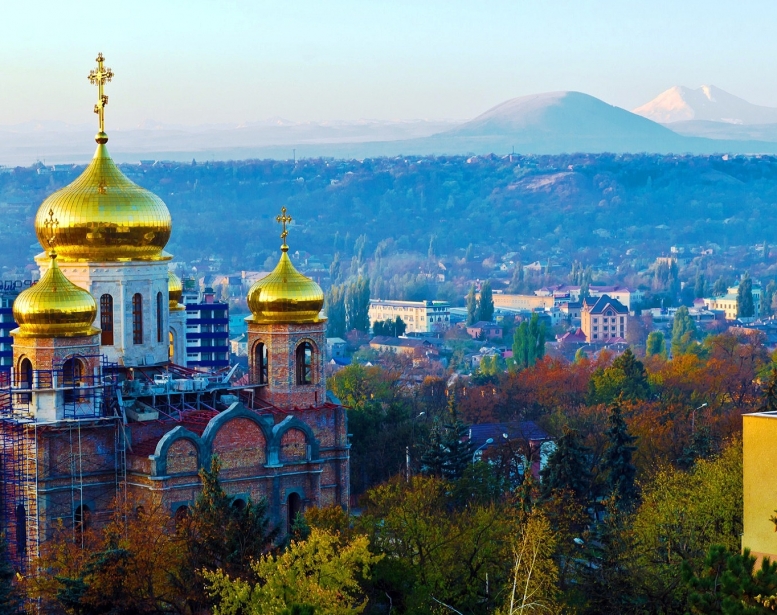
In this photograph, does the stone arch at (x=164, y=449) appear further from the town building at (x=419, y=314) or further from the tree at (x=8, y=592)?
the town building at (x=419, y=314)

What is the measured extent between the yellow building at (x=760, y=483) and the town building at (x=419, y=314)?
124053 millimetres

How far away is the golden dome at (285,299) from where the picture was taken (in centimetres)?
3984

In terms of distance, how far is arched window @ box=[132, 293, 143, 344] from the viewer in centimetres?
3972

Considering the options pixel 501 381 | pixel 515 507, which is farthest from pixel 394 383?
pixel 515 507

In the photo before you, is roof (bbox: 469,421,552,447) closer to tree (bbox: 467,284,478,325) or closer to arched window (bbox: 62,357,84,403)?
arched window (bbox: 62,357,84,403)

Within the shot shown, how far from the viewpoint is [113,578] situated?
31453 millimetres

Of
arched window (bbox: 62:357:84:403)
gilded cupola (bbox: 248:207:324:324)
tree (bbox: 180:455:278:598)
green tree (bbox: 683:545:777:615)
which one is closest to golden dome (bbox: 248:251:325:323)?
gilded cupola (bbox: 248:207:324:324)

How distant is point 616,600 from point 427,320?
130142 mm

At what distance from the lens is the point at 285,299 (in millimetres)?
39781

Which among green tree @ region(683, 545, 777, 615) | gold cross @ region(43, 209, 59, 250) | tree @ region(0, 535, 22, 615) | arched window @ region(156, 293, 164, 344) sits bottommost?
tree @ region(0, 535, 22, 615)

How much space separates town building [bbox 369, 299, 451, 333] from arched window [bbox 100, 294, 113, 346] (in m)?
114

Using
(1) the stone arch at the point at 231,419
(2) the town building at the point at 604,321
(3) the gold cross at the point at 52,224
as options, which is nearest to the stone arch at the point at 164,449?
(1) the stone arch at the point at 231,419

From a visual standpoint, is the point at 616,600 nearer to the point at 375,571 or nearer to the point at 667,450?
the point at 375,571

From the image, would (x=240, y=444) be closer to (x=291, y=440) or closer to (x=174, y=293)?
(x=291, y=440)
